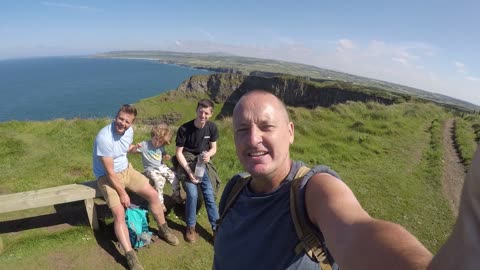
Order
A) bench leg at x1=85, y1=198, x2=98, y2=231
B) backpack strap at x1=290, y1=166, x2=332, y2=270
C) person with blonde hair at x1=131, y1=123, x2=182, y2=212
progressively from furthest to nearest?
person with blonde hair at x1=131, y1=123, x2=182, y2=212, bench leg at x1=85, y1=198, x2=98, y2=231, backpack strap at x1=290, y1=166, x2=332, y2=270

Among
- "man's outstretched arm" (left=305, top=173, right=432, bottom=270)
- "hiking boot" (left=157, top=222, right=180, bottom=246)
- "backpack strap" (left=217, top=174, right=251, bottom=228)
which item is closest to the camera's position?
"man's outstretched arm" (left=305, top=173, right=432, bottom=270)

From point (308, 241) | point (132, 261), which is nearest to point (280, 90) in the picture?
point (132, 261)

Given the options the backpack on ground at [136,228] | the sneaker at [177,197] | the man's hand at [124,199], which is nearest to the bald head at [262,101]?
the man's hand at [124,199]

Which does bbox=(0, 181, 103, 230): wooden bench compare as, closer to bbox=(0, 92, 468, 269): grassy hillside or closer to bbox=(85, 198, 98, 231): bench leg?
bbox=(85, 198, 98, 231): bench leg

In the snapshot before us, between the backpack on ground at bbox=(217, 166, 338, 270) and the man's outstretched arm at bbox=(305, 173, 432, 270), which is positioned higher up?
the man's outstretched arm at bbox=(305, 173, 432, 270)

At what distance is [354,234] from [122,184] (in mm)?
4837

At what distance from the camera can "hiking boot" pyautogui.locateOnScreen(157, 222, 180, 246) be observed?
18.8 ft

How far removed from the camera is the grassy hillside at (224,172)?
536cm

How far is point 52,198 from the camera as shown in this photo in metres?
5.29

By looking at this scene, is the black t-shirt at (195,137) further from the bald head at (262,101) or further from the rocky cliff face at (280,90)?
the rocky cliff face at (280,90)

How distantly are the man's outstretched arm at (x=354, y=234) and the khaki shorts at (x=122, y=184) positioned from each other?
4.31 metres

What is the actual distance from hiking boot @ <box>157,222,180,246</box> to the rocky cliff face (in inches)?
1682

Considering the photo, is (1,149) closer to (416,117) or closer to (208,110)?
(208,110)

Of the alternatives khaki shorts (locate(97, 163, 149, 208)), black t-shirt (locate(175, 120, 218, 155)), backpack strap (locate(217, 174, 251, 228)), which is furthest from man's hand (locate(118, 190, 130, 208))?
backpack strap (locate(217, 174, 251, 228))
